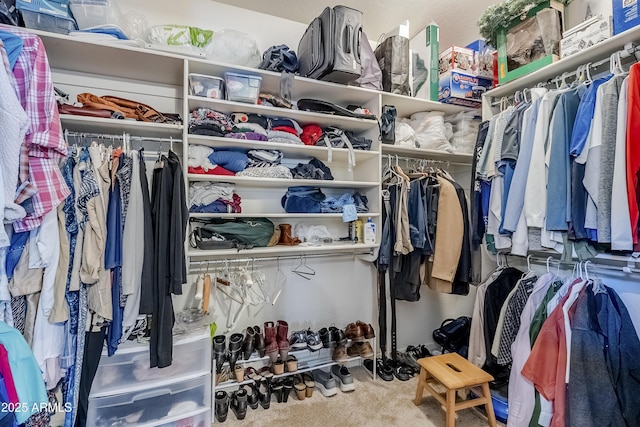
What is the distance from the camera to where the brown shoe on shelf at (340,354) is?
6.94ft

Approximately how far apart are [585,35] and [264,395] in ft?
8.81

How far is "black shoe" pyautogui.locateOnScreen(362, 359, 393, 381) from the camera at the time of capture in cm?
224

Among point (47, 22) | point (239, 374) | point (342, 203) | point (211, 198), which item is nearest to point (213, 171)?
point (211, 198)

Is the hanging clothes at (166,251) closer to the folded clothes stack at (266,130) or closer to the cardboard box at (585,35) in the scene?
the folded clothes stack at (266,130)

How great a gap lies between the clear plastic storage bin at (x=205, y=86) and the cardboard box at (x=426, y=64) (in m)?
1.39

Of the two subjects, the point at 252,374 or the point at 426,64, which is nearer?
the point at 252,374

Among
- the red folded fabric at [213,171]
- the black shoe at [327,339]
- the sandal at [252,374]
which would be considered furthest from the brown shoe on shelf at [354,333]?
the red folded fabric at [213,171]

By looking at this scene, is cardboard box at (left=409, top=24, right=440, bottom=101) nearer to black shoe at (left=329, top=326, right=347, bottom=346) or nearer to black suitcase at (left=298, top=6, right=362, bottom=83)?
black suitcase at (left=298, top=6, right=362, bottom=83)

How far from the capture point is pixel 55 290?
1263 mm

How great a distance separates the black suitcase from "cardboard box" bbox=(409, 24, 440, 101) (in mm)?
635

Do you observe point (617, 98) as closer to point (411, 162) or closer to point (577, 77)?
point (577, 77)

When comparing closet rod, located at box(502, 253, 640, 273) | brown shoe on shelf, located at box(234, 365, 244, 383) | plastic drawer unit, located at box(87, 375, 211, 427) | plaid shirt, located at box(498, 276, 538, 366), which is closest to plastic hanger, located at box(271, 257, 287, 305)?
brown shoe on shelf, located at box(234, 365, 244, 383)

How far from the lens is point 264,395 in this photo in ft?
6.24

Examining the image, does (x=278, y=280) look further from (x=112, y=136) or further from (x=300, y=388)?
(x=112, y=136)
